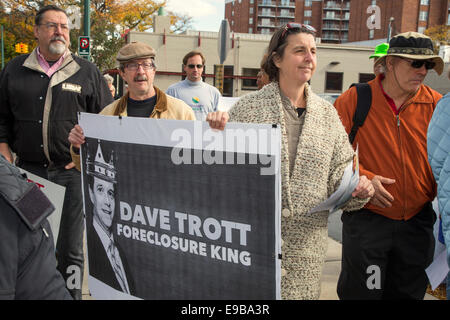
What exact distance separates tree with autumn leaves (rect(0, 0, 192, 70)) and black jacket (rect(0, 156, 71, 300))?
2736cm

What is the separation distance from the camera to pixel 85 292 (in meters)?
4.14

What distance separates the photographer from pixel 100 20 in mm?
31531

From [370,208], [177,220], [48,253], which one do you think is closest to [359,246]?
[370,208]

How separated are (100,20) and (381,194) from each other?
3187cm

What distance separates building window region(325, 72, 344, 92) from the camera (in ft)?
110

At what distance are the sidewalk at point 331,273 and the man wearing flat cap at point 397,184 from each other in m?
1.22

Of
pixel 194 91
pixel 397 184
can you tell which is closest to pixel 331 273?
pixel 397 184

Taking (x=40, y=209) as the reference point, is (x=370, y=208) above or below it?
below

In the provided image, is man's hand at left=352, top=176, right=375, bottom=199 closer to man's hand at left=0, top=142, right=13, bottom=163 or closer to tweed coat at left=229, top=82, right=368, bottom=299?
tweed coat at left=229, top=82, right=368, bottom=299

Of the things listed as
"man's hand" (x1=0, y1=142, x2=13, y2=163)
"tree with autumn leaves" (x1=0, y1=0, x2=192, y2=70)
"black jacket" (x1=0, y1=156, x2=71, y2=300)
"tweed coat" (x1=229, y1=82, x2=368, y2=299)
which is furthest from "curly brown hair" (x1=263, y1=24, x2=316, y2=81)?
"tree with autumn leaves" (x1=0, y1=0, x2=192, y2=70)

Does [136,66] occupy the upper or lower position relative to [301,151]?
upper

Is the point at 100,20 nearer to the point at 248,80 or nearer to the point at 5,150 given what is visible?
the point at 248,80

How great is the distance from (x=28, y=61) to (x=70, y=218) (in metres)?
1.26

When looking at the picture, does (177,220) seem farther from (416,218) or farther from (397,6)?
(397,6)
